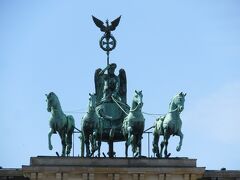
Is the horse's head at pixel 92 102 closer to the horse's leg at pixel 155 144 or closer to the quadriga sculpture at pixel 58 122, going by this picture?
the quadriga sculpture at pixel 58 122

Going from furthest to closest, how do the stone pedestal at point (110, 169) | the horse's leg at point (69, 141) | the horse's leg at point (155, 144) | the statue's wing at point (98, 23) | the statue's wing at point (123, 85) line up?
1. the statue's wing at point (98, 23)
2. the statue's wing at point (123, 85)
3. the horse's leg at point (155, 144)
4. the horse's leg at point (69, 141)
5. the stone pedestal at point (110, 169)

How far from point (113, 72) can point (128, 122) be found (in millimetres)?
4197

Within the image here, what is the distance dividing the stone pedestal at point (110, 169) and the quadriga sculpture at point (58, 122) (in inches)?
40.1

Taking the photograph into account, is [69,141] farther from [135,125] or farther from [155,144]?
[155,144]

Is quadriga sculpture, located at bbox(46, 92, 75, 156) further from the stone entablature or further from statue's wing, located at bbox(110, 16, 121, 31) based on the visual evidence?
statue's wing, located at bbox(110, 16, 121, 31)

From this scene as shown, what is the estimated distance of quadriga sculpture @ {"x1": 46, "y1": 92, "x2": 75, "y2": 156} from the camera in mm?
56344

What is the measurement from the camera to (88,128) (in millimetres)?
56625

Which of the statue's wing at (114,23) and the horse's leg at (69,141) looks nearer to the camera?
the horse's leg at (69,141)

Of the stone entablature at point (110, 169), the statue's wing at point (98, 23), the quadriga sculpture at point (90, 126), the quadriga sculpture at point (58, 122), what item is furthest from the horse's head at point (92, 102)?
the statue's wing at point (98, 23)

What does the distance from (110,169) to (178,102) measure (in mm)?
3980

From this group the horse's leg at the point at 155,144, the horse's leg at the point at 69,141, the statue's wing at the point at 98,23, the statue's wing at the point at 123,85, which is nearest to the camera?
the horse's leg at the point at 69,141

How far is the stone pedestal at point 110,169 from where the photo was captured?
55.7 meters

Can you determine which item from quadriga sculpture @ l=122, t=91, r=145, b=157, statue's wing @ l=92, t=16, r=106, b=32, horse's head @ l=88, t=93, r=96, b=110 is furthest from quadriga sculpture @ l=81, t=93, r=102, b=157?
statue's wing @ l=92, t=16, r=106, b=32

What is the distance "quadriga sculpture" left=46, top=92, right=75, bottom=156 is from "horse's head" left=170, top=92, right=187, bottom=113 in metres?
4.27
